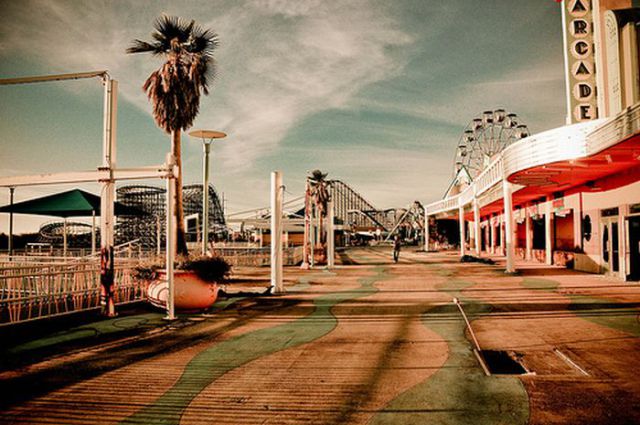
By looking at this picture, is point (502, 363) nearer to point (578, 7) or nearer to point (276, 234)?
point (276, 234)

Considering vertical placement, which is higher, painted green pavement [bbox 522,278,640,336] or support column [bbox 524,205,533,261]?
support column [bbox 524,205,533,261]

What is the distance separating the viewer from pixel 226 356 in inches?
270

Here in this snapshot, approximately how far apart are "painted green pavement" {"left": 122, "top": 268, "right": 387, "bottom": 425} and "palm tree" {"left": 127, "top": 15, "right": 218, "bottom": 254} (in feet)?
29.3

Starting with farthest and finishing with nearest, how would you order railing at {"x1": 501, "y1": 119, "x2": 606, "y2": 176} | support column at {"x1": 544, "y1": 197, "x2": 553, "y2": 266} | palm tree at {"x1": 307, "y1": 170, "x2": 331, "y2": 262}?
palm tree at {"x1": 307, "y1": 170, "x2": 331, "y2": 262} → support column at {"x1": 544, "y1": 197, "x2": 553, "y2": 266} → railing at {"x1": 501, "y1": 119, "x2": 606, "y2": 176}

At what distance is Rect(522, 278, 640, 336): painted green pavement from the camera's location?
879 cm

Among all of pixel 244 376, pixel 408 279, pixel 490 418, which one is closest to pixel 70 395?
pixel 244 376

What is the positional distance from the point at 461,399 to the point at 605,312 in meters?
7.40

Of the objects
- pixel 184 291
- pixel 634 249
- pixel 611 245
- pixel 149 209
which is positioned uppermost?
pixel 149 209

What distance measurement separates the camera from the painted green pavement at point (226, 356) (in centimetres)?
472

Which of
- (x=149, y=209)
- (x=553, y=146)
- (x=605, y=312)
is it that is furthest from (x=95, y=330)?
(x=149, y=209)

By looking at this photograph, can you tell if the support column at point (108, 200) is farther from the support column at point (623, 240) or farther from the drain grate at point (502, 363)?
the support column at point (623, 240)

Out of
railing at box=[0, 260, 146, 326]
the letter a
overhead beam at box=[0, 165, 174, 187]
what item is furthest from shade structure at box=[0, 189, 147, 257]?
the letter a

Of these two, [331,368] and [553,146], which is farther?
[553,146]

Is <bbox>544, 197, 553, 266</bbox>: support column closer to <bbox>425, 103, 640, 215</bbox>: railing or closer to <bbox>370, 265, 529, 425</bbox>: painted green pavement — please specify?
<bbox>425, 103, 640, 215</bbox>: railing
